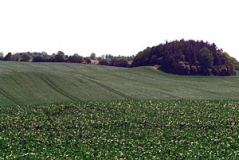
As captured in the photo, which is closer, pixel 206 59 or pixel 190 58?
pixel 206 59

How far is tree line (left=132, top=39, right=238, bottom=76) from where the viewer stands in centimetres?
10881

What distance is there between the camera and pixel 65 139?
123ft

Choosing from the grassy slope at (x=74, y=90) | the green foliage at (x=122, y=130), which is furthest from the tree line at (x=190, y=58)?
the green foliage at (x=122, y=130)

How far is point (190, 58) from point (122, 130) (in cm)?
7466

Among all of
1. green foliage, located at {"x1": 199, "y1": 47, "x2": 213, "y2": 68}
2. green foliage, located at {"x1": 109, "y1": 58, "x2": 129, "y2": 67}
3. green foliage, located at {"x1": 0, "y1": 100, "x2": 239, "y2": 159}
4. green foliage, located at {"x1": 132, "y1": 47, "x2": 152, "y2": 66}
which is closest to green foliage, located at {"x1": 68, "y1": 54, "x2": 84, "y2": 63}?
green foliage, located at {"x1": 109, "y1": 58, "x2": 129, "y2": 67}

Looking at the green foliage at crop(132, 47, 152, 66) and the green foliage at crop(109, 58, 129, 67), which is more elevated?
the green foliage at crop(132, 47, 152, 66)

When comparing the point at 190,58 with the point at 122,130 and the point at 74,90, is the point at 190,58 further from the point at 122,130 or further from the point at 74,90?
the point at 122,130

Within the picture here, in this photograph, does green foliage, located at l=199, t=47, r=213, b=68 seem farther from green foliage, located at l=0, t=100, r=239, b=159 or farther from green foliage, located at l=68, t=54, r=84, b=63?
green foliage, located at l=0, t=100, r=239, b=159

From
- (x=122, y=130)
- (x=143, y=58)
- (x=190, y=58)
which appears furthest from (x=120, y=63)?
(x=122, y=130)

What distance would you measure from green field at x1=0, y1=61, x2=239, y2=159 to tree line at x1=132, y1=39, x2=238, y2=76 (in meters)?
36.2

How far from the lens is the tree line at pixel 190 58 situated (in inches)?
4284

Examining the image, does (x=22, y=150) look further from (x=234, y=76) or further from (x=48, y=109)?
(x=234, y=76)

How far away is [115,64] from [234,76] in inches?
1785

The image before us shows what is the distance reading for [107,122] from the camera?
4425 cm
